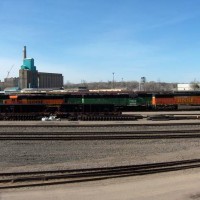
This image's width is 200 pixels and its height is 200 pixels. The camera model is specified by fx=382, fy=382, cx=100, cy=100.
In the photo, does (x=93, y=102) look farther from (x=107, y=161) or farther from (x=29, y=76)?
(x=29, y=76)

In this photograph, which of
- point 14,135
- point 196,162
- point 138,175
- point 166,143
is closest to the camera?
point 138,175

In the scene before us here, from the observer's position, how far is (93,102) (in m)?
57.9

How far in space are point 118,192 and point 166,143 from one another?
11940 mm

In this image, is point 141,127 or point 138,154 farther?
point 141,127

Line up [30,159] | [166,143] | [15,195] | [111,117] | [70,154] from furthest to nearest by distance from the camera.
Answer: [111,117], [166,143], [70,154], [30,159], [15,195]

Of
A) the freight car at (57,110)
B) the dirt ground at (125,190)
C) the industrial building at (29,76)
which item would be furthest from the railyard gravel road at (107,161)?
the industrial building at (29,76)

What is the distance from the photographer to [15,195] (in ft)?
41.1

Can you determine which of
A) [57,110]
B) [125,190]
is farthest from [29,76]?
[125,190]

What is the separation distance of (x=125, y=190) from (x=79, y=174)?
2714 mm

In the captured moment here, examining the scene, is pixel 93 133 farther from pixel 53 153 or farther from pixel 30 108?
pixel 30 108

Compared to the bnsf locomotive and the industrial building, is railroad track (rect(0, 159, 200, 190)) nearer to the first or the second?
the bnsf locomotive

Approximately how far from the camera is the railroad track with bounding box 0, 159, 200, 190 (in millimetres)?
14234

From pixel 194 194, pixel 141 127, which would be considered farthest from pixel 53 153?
pixel 141 127

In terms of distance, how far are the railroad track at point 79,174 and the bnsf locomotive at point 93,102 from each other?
27764 millimetres
